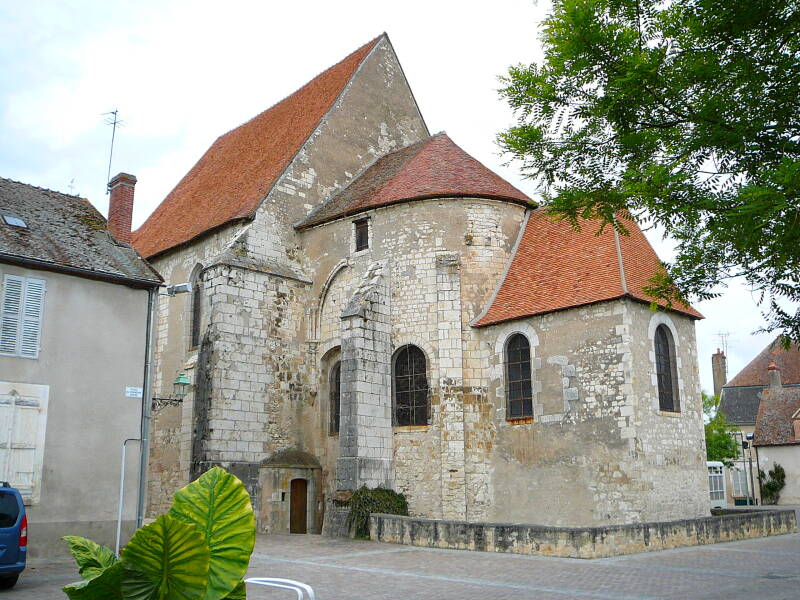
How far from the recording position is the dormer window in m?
13.4

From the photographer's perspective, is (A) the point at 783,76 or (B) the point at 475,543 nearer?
(A) the point at 783,76

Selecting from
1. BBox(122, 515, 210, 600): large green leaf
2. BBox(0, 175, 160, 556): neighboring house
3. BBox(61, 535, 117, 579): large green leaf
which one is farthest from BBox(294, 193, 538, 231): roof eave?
BBox(122, 515, 210, 600): large green leaf

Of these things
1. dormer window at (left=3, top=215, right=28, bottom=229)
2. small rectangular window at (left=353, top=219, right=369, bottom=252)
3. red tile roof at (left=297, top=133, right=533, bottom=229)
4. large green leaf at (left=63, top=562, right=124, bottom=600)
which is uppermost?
red tile roof at (left=297, top=133, right=533, bottom=229)

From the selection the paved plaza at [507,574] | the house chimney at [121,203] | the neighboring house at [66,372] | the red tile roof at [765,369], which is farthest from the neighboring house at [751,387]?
the neighboring house at [66,372]

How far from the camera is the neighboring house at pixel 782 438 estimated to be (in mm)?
35812

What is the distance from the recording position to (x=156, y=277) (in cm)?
1399

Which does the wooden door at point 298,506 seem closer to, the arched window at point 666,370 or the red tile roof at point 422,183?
the red tile roof at point 422,183

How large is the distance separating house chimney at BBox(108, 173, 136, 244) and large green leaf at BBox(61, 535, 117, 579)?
14.5 meters

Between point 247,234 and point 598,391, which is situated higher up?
point 247,234

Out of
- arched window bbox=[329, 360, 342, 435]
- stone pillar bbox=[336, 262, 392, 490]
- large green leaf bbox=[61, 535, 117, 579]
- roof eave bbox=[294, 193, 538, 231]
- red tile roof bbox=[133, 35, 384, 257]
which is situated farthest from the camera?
red tile roof bbox=[133, 35, 384, 257]

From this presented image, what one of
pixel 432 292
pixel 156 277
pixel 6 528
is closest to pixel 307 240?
pixel 432 292

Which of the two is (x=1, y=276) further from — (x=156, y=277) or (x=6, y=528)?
(x=6, y=528)

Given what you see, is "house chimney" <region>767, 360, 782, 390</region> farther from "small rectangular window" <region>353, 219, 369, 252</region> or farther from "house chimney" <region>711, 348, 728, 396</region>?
"small rectangular window" <region>353, 219, 369, 252</region>

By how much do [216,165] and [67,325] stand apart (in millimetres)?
15062
